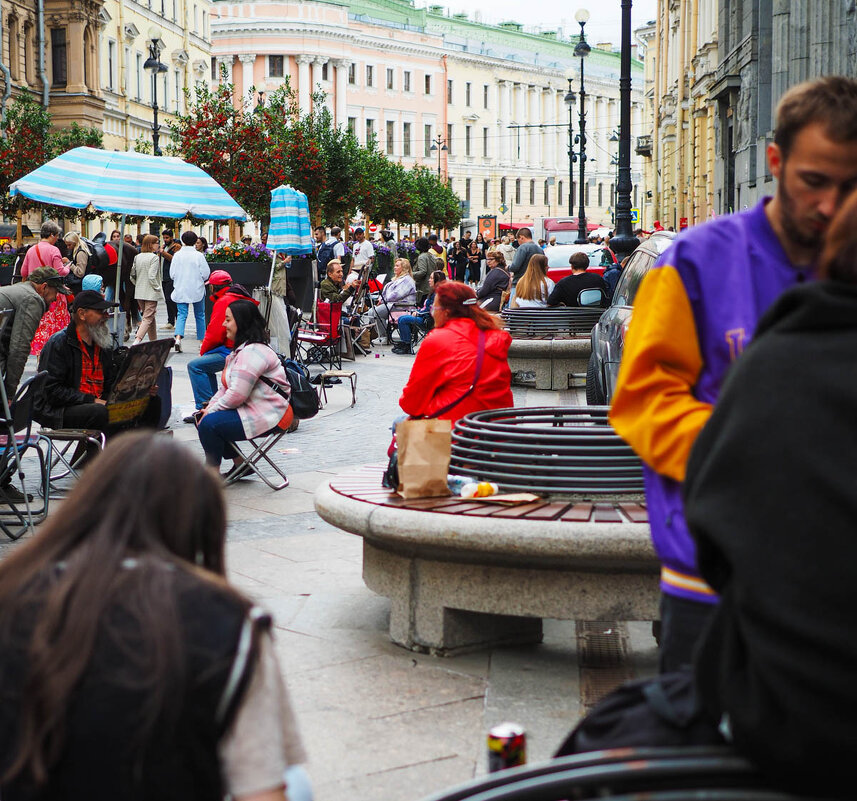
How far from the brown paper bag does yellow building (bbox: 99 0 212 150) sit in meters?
56.1

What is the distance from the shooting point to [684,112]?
4791cm

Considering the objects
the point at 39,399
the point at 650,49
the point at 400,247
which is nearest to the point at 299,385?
the point at 39,399

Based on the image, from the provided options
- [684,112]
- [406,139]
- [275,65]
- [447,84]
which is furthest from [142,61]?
[447,84]

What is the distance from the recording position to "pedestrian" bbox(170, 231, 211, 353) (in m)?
21.0

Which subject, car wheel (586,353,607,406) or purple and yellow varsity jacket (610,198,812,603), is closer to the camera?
purple and yellow varsity jacket (610,198,812,603)

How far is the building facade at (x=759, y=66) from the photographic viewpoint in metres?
20.6

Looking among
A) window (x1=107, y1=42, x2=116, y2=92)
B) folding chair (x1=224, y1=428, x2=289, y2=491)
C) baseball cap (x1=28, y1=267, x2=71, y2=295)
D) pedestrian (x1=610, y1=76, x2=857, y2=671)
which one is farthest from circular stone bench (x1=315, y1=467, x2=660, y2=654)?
window (x1=107, y1=42, x2=116, y2=92)

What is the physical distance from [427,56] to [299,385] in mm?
106373

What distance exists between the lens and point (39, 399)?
8953 millimetres

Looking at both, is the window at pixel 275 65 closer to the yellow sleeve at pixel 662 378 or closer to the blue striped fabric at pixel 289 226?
the blue striped fabric at pixel 289 226

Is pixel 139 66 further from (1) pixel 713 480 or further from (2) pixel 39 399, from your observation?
(1) pixel 713 480

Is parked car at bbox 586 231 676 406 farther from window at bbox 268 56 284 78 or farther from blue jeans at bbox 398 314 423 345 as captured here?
window at bbox 268 56 284 78

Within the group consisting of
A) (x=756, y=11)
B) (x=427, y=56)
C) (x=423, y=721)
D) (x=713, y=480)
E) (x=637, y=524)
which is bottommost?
(x=423, y=721)

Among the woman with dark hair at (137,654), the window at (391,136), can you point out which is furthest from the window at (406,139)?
the woman with dark hair at (137,654)
